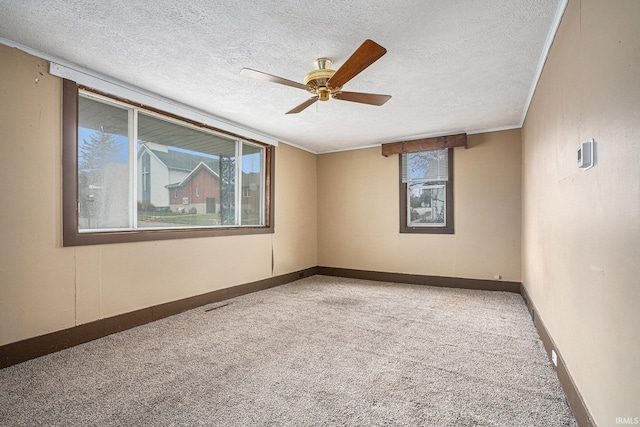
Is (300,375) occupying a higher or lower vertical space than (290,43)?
lower

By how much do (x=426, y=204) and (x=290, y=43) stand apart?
3.76 meters

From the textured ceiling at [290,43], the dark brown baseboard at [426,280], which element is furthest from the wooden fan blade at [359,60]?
the dark brown baseboard at [426,280]

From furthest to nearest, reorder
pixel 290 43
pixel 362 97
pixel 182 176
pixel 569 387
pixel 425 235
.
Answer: pixel 425 235 < pixel 182 176 < pixel 362 97 < pixel 290 43 < pixel 569 387

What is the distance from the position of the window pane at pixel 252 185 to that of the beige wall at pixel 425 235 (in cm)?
155

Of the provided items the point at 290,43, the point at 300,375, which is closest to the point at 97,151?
the point at 290,43

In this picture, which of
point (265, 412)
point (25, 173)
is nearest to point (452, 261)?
point (265, 412)

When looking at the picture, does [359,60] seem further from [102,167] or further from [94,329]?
[94,329]

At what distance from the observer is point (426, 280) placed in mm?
5363

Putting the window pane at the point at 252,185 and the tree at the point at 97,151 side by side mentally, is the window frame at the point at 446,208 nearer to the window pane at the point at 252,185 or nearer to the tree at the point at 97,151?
the window pane at the point at 252,185

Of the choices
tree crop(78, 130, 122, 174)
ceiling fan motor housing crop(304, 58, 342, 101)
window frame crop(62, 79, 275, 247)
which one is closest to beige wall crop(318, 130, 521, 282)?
ceiling fan motor housing crop(304, 58, 342, 101)

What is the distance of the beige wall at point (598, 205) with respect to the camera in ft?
3.88

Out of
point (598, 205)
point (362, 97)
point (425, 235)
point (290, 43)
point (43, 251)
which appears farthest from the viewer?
point (425, 235)

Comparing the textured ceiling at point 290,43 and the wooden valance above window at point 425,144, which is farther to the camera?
the wooden valance above window at point 425,144

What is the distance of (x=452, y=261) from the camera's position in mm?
5164
